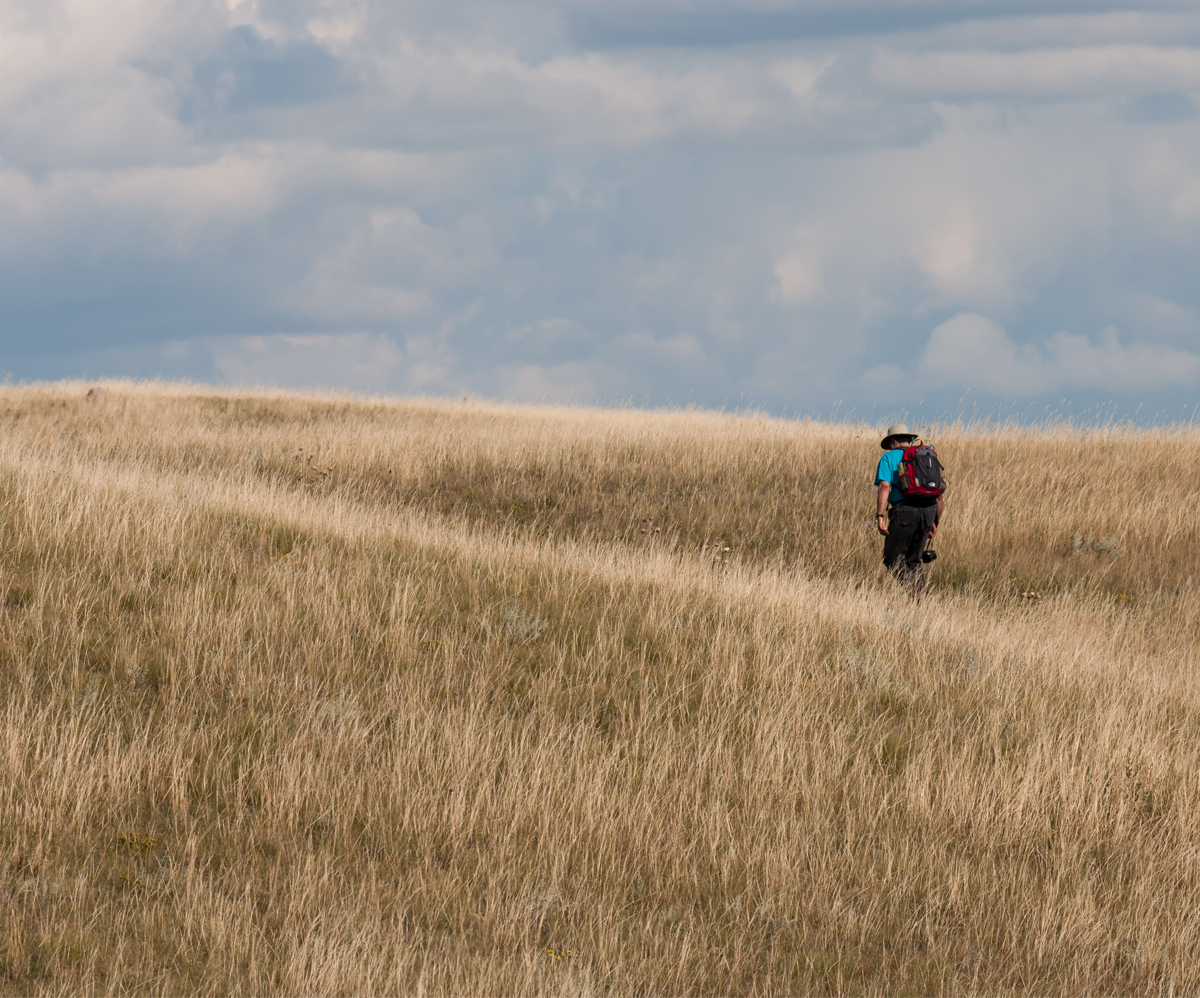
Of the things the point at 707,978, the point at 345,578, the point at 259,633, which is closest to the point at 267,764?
the point at 259,633

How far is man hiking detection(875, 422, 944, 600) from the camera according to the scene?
1146cm

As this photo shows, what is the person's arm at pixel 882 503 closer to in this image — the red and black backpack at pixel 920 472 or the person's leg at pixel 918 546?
the red and black backpack at pixel 920 472

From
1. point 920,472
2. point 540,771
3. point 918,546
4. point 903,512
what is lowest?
point 540,771

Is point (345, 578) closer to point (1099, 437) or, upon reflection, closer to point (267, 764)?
point (267, 764)

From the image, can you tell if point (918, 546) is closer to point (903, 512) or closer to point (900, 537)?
point (900, 537)

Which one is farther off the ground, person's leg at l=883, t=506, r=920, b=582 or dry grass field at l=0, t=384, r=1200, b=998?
person's leg at l=883, t=506, r=920, b=582

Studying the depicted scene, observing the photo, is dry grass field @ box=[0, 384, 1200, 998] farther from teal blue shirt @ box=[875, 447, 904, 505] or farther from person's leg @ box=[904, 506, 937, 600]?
teal blue shirt @ box=[875, 447, 904, 505]

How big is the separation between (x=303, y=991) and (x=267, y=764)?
6.60 feet

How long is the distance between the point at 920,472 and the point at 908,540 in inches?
38.9

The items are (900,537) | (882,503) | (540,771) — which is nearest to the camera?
(540,771)

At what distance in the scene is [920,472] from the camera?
11367 millimetres

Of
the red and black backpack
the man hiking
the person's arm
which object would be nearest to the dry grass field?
the man hiking

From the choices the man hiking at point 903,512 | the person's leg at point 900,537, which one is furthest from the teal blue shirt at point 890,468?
the person's leg at point 900,537

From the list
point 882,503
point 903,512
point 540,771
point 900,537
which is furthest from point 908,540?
point 540,771
